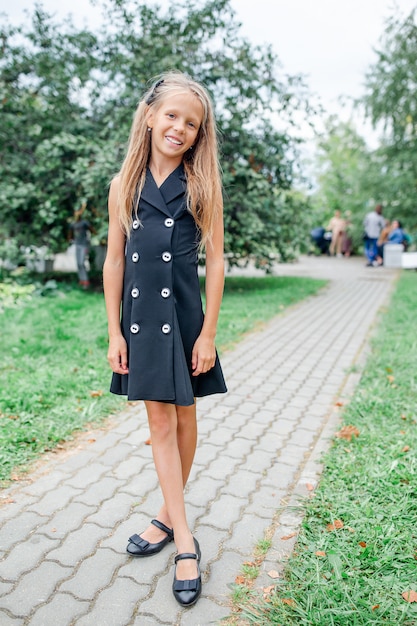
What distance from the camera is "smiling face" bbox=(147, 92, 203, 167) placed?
2.21 meters

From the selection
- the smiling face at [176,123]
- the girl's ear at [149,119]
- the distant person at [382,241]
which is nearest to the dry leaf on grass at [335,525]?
the smiling face at [176,123]

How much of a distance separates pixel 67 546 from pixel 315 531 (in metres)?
1.15

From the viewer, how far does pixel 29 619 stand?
2.06 meters

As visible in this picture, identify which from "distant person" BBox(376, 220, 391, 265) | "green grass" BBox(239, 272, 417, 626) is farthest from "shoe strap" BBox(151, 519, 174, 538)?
"distant person" BBox(376, 220, 391, 265)

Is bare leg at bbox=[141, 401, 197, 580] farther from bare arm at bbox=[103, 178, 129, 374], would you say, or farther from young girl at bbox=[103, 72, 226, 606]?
bare arm at bbox=[103, 178, 129, 374]

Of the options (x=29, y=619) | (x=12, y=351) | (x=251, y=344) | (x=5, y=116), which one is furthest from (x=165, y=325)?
(x=5, y=116)

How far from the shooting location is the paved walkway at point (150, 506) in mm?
2174

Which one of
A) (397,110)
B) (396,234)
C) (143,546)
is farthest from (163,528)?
(397,110)

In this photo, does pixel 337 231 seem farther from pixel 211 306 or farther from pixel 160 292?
pixel 160 292

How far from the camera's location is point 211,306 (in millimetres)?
2299

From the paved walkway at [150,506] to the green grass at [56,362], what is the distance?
8.4 inches

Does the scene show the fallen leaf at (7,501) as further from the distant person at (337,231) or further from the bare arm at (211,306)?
the distant person at (337,231)

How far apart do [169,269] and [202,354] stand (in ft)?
1.24

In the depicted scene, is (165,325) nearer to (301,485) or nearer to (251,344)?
(301,485)
